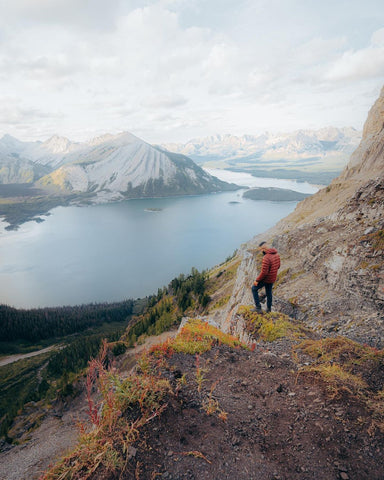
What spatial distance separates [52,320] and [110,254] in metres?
51.8

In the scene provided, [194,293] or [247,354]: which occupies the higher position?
[247,354]

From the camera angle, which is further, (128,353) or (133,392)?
(128,353)

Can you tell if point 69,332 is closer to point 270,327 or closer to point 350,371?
point 270,327

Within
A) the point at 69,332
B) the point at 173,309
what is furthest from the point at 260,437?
the point at 69,332

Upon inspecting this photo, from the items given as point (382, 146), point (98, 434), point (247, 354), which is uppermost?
point (382, 146)

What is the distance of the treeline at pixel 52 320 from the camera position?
251ft

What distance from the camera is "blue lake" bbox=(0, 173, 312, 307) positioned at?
314 feet

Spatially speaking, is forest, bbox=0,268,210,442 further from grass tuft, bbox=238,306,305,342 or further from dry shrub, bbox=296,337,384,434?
dry shrub, bbox=296,337,384,434

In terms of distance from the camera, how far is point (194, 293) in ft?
159

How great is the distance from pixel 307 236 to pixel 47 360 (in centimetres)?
6865

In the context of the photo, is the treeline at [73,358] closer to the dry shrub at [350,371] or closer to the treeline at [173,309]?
the treeline at [173,309]

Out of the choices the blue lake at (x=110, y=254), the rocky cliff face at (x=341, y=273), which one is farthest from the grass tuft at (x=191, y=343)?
A: the blue lake at (x=110, y=254)

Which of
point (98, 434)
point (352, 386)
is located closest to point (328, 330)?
point (352, 386)

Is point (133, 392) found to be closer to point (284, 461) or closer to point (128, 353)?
point (284, 461)
